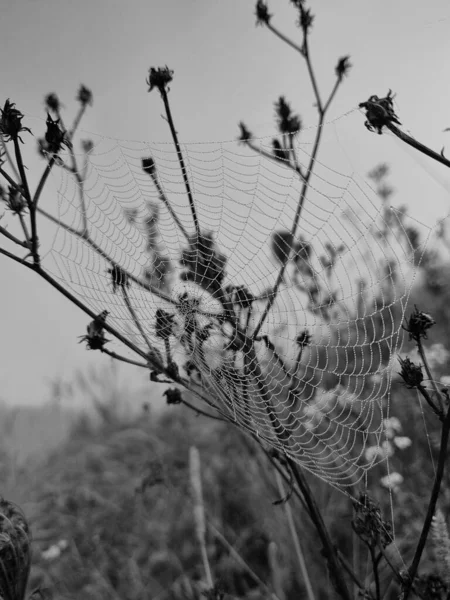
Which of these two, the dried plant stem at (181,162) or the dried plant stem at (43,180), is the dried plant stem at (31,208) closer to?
the dried plant stem at (43,180)

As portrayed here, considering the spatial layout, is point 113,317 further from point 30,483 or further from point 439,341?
Answer: point 30,483

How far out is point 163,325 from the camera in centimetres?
144

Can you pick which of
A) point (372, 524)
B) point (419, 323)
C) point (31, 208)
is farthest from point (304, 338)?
point (31, 208)

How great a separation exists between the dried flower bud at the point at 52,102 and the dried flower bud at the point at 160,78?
2.25ft

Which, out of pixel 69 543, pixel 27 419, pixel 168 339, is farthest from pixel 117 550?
pixel 27 419

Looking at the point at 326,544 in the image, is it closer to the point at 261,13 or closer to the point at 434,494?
the point at 434,494

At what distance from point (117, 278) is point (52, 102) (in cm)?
98

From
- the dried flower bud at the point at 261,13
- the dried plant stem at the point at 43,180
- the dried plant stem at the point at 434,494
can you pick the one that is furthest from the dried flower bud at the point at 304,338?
the dried flower bud at the point at 261,13

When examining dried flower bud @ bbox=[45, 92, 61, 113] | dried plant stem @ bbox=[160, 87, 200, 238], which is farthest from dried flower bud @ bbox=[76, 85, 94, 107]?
dried plant stem @ bbox=[160, 87, 200, 238]

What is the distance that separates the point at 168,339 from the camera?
136cm

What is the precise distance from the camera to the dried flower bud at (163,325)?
1.38m

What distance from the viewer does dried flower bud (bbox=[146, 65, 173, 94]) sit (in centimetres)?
142

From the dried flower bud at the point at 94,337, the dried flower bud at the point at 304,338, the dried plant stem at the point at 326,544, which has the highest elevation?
the dried flower bud at the point at 304,338

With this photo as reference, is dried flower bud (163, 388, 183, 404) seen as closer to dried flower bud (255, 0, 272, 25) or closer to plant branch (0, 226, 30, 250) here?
plant branch (0, 226, 30, 250)
